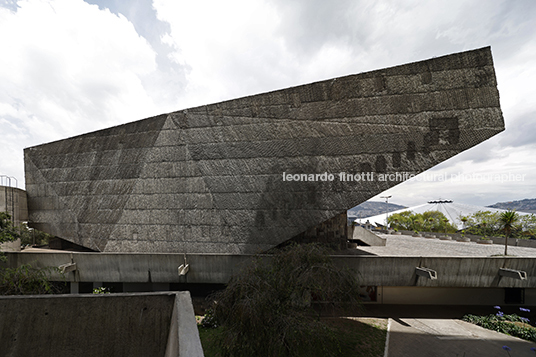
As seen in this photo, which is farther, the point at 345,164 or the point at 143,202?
the point at 143,202

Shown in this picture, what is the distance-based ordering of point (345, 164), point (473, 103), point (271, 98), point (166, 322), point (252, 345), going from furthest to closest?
1. point (271, 98)
2. point (345, 164)
3. point (473, 103)
4. point (252, 345)
5. point (166, 322)

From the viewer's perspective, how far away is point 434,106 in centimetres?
1110

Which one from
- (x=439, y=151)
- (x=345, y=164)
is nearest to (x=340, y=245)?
(x=345, y=164)

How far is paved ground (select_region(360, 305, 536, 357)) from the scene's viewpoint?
30.6 ft

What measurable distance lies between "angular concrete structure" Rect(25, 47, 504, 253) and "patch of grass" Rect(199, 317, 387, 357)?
14.3 feet

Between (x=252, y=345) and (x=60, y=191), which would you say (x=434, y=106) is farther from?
(x=60, y=191)

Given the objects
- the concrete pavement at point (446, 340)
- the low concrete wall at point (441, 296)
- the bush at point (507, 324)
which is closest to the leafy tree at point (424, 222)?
the low concrete wall at point (441, 296)

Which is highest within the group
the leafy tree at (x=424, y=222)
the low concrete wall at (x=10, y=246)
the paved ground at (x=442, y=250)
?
the low concrete wall at (x=10, y=246)

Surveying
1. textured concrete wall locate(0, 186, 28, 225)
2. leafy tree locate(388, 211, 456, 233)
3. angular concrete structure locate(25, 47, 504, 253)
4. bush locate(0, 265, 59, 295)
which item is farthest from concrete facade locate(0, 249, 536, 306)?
leafy tree locate(388, 211, 456, 233)

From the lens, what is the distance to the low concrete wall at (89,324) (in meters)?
4.11

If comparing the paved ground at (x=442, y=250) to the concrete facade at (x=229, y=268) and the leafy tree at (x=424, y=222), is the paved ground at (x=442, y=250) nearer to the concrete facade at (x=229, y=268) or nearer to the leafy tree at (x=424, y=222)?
the concrete facade at (x=229, y=268)

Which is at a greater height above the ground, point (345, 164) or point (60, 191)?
point (345, 164)

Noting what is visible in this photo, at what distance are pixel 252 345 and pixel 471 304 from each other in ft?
52.8

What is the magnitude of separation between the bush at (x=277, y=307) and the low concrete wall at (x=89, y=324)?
224 centimetres
